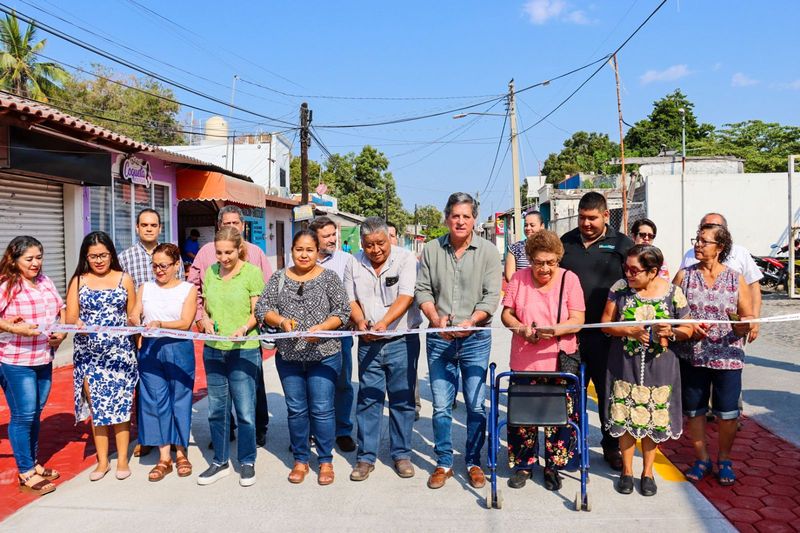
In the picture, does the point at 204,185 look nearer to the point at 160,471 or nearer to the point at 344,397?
the point at 344,397

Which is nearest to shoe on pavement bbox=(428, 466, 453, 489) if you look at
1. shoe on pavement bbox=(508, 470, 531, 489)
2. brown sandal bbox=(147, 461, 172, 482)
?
shoe on pavement bbox=(508, 470, 531, 489)

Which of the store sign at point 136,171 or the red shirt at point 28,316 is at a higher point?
the store sign at point 136,171

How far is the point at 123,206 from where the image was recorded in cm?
1287

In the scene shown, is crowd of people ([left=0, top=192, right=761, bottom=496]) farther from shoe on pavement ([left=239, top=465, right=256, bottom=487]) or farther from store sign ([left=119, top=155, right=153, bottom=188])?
store sign ([left=119, top=155, right=153, bottom=188])

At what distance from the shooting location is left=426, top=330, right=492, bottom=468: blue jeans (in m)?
4.23

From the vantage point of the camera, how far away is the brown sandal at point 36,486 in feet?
13.6

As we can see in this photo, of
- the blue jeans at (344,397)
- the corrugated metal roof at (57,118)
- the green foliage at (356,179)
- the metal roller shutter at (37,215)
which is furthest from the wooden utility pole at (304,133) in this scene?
the green foliage at (356,179)

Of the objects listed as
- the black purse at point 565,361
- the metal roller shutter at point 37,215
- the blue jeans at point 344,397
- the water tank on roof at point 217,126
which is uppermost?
the water tank on roof at point 217,126

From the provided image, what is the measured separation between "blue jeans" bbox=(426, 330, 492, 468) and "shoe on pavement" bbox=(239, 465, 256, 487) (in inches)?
51.7

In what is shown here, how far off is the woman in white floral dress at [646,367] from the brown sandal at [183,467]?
118 inches

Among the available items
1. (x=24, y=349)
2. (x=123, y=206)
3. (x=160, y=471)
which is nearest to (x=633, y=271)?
(x=160, y=471)

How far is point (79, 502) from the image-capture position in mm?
4008

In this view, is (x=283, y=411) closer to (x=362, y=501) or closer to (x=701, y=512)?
(x=362, y=501)

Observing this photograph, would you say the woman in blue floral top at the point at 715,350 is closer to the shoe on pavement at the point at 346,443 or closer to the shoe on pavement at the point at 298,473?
the shoe on pavement at the point at 346,443
